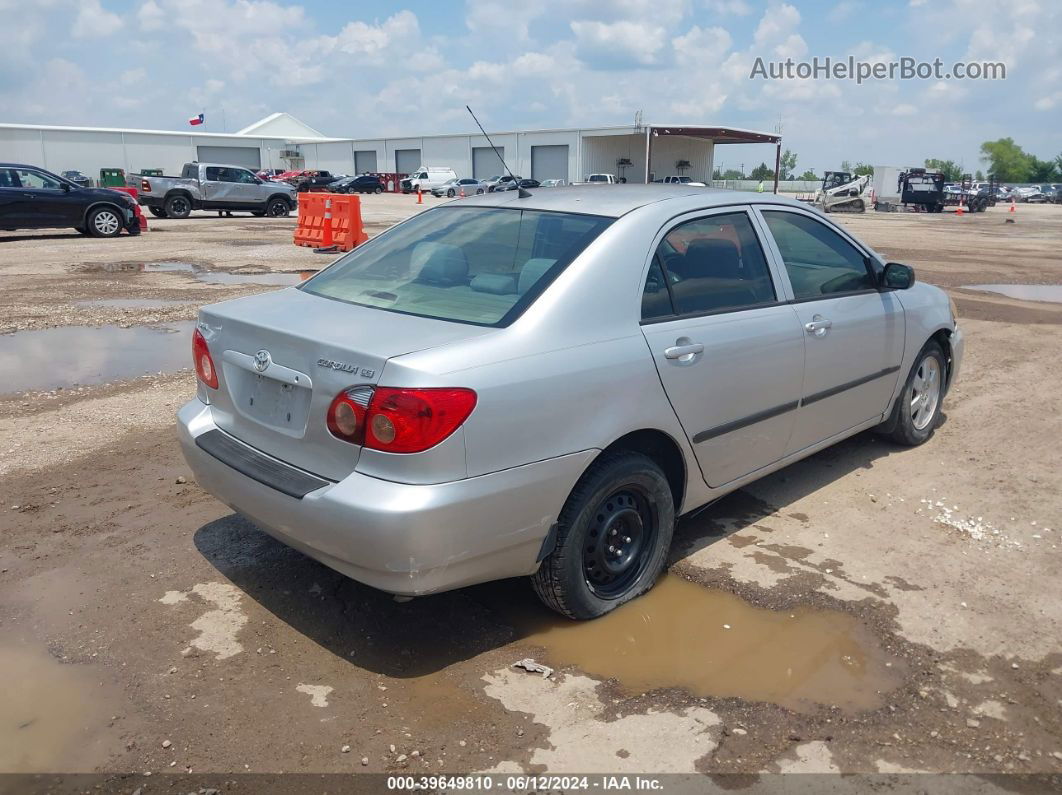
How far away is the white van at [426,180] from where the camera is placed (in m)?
60.6

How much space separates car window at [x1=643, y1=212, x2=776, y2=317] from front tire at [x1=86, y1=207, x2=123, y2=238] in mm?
20193

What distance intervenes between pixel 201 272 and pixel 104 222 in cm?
840

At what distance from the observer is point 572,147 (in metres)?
64.0

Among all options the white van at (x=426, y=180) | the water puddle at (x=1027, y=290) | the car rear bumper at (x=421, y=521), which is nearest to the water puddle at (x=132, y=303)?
the car rear bumper at (x=421, y=521)

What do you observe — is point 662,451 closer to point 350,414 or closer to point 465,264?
point 465,264

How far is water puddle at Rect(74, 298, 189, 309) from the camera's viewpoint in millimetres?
Answer: 10672

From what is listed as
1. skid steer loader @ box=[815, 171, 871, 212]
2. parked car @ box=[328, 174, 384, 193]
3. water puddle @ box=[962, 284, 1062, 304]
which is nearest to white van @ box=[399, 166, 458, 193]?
parked car @ box=[328, 174, 384, 193]

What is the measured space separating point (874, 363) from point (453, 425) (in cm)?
303

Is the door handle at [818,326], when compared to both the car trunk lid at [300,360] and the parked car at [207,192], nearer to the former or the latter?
the car trunk lid at [300,360]

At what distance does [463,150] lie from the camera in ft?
234

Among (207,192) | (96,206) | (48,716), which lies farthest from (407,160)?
(48,716)

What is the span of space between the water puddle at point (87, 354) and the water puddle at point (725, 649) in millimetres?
5247

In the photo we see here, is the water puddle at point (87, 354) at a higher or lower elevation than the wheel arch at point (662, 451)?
lower

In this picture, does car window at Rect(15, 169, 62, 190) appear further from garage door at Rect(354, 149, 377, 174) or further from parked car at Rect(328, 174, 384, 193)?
garage door at Rect(354, 149, 377, 174)
